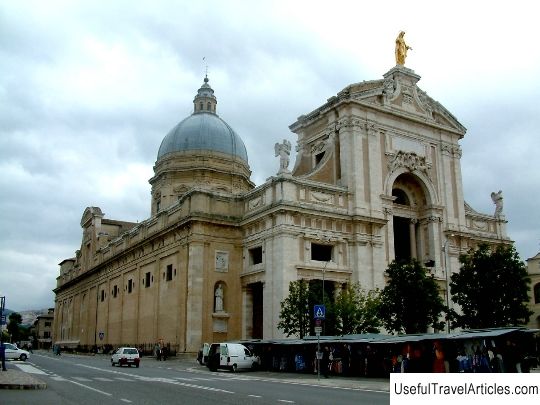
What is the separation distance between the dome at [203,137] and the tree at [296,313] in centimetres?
3322

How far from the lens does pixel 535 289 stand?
2680 inches

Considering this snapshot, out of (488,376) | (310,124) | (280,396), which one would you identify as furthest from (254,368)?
(488,376)

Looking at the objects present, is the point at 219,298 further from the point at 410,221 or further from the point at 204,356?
the point at 410,221

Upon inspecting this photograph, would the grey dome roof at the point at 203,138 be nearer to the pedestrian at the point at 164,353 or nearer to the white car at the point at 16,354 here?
the pedestrian at the point at 164,353

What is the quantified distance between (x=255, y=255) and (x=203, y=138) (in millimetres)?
25262

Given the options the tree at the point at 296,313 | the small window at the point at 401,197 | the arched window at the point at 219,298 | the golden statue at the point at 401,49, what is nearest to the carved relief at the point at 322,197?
the tree at the point at 296,313

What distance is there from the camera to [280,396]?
63.3ft

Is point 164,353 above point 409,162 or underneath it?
underneath

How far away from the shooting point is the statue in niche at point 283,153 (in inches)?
1796

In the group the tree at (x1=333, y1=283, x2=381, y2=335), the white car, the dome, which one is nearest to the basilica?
the tree at (x1=333, y1=283, x2=381, y2=335)

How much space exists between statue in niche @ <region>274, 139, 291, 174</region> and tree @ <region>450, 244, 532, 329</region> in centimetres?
1552

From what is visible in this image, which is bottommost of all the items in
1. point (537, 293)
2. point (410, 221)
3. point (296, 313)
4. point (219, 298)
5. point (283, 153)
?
point (296, 313)

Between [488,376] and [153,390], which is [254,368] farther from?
[488,376]

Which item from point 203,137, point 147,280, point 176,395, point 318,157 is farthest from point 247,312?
point 176,395
